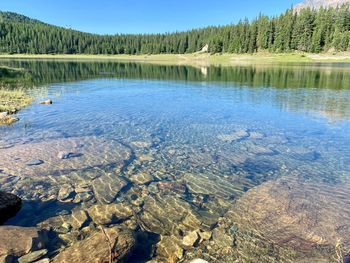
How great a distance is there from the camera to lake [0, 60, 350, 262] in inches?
300

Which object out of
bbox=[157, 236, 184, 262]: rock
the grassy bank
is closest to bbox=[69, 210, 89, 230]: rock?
bbox=[157, 236, 184, 262]: rock

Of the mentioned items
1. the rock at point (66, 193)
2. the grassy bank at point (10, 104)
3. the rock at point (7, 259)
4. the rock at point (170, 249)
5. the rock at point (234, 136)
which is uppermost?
the grassy bank at point (10, 104)

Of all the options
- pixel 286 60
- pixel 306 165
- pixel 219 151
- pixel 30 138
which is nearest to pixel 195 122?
pixel 219 151

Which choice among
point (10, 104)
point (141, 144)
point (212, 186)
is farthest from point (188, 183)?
point (10, 104)

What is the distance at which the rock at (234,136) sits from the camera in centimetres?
1664

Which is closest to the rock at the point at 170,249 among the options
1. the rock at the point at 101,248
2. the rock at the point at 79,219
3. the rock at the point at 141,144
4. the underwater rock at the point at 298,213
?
the rock at the point at 101,248

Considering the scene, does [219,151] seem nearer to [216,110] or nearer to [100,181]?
[100,181]

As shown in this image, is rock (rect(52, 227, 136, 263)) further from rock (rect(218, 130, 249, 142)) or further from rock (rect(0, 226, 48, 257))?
rock (rect(218, 130, 249, 142))

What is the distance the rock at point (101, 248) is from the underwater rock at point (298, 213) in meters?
3.49

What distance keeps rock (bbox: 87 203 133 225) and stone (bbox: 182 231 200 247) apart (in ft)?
6.80

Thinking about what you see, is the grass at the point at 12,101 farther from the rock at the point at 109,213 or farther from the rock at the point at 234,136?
the rock at the point at 109,213

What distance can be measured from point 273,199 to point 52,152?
10542mm

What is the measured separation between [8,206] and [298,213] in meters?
9.10

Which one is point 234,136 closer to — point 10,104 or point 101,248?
point 101,248
